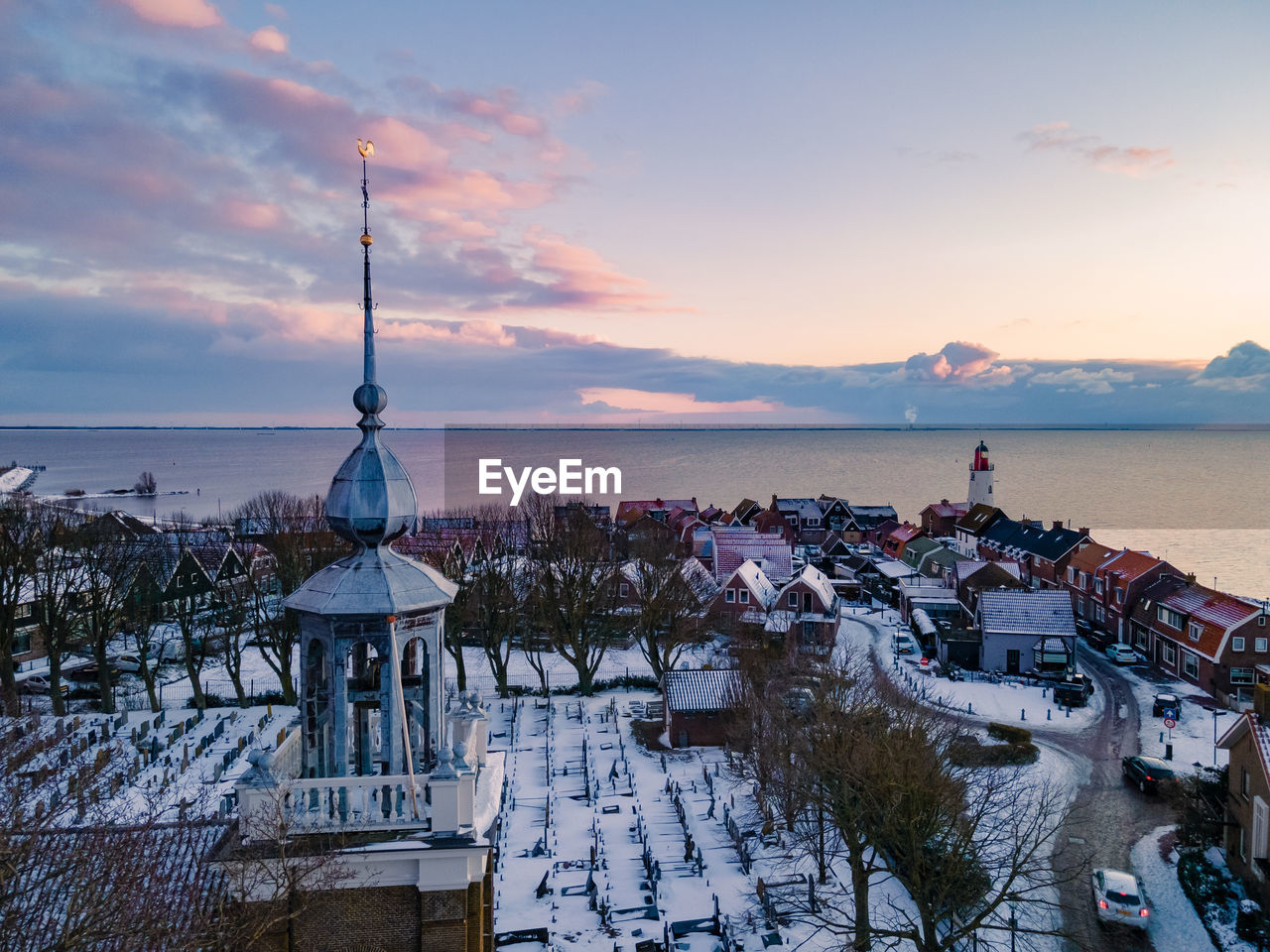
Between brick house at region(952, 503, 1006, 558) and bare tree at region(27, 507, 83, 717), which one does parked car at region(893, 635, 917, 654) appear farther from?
bare tree at region(27, 507, 83, 717)

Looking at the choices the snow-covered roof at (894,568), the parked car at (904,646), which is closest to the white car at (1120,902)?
the parked car at (904,646)

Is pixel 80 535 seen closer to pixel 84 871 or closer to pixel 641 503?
pixel 84 871

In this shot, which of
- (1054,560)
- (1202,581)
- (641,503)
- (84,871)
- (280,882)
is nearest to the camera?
(280,882)

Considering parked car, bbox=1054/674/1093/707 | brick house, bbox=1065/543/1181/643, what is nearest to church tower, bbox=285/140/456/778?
parked car, bbox=1054/674/1093/707

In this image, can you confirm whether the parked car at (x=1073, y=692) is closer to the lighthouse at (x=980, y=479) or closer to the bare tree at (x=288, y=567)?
the bare tree at (x=288, y=567)

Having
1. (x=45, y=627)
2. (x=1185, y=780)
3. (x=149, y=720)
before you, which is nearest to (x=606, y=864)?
(x=1185, y=780)

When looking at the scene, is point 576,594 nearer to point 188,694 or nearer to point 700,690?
point 700,690

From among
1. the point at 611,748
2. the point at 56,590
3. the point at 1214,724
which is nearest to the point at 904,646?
the point at 1214,724
